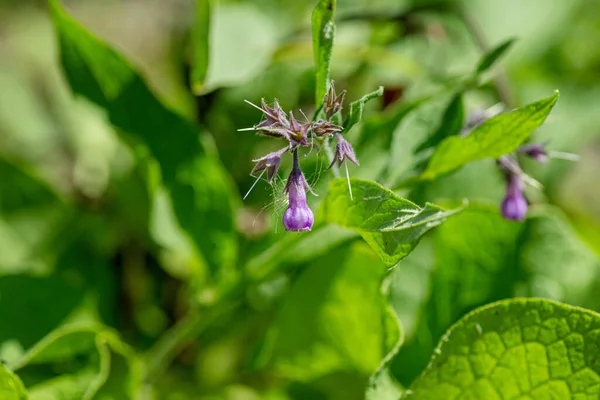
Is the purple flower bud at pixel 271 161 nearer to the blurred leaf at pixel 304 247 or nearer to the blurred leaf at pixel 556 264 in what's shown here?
the blurred leaf at pixel 304 247

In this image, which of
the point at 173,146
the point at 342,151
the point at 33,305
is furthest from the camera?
the point at 33,305

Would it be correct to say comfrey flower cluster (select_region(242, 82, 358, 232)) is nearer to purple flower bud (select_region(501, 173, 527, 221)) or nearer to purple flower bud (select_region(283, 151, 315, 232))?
purple flower bud (select_region(283, 151, 315, 232))

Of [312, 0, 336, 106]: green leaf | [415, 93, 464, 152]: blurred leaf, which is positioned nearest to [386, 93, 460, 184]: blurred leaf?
[415, 93, 464, 152]: blurred leaf

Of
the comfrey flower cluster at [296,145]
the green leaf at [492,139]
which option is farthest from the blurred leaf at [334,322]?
the comfrey flower cluster at [296,145]

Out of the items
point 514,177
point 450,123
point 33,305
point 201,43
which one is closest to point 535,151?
point 514,177

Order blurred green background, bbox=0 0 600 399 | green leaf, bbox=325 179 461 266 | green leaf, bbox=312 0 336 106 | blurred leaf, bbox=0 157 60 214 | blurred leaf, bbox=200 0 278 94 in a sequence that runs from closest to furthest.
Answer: green leaf, bbox=325 179 461 266, green leaf, bbox=312 0 336 106, blurred green background, bbox=0 0 600 399, blurred leaf, bbox=200 0 278 94, blurred leaf, bbox=0 157 60 214

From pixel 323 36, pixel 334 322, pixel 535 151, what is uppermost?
pixel 323 36

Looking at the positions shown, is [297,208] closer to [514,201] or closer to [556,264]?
[514,201]
